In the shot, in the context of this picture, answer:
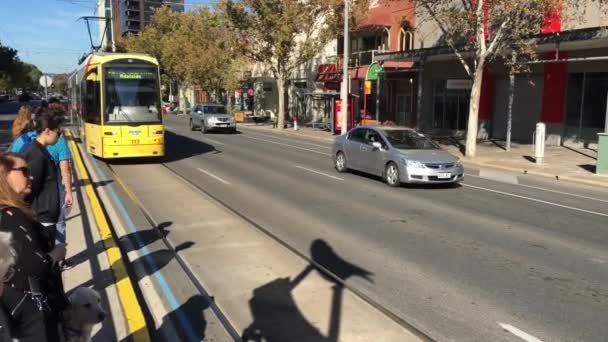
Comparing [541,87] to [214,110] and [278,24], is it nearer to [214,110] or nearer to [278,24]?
[278,24]

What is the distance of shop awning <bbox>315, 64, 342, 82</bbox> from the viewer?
130ft

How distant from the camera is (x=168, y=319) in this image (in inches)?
208

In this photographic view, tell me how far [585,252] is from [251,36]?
31373mm

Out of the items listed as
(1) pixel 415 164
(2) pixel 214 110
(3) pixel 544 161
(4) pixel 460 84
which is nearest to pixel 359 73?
(4) pixel 460 84

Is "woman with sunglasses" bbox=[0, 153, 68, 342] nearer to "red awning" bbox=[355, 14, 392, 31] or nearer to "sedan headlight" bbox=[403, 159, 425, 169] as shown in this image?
"sedan headlight" bbox=[403, 159, 425, 169]

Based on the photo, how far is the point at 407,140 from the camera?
14609mm

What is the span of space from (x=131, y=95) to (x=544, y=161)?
14.1m

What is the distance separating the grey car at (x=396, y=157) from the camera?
13320 millimetres

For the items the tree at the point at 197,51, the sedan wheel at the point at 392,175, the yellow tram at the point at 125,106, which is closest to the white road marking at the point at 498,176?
the sedan wheel at the point at 392,175

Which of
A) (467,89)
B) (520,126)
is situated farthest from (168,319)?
(467,89)

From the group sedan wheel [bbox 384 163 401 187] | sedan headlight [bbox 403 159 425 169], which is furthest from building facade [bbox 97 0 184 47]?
sedan headlight [bbox 403 159 425 169]

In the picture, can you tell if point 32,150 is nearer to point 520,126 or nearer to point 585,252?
point 585,252

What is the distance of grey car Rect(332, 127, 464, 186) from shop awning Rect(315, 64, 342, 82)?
23.9 metres

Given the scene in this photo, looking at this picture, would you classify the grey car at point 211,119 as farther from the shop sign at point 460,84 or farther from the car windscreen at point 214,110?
the shop sign at point 460,84
